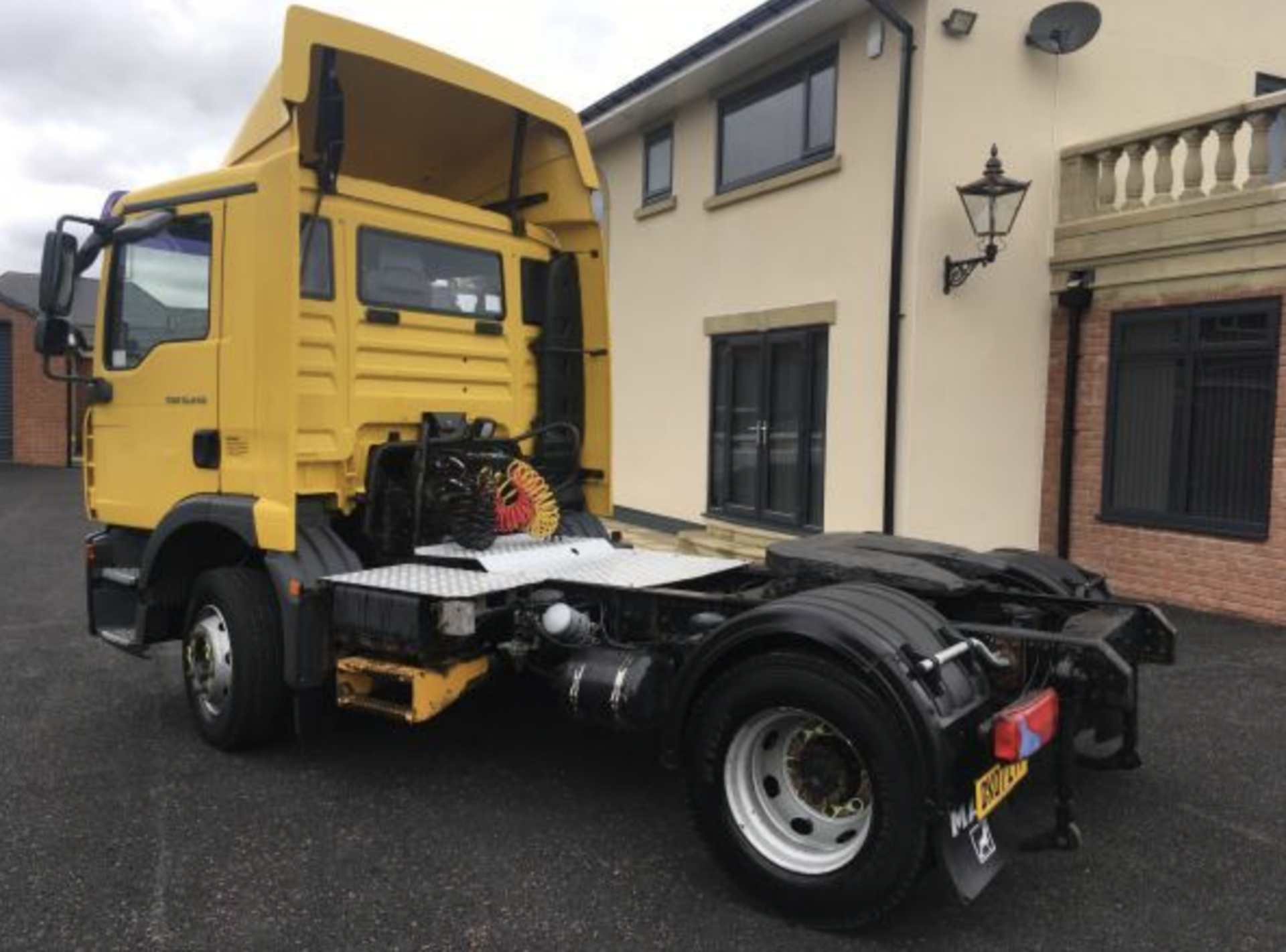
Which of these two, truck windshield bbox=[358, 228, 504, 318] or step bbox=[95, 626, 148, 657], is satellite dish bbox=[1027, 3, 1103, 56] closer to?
truck windshield bbox=[358, 228, 504, 318]

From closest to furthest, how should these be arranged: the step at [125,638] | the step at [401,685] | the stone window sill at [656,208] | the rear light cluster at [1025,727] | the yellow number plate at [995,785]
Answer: the rear light cluster at [1025,727]
the yellow number plate at [995,785]
the step at [401,685]
the step at [125,638]
the stone window sill at [656,208]

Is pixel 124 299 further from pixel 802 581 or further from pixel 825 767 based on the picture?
pixel 825 767

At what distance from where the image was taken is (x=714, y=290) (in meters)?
11.2

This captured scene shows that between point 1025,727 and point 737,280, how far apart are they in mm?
8256

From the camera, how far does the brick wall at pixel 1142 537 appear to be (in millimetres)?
7676

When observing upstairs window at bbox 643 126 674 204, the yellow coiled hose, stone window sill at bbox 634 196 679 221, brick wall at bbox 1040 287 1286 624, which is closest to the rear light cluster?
the yellow coiled hose

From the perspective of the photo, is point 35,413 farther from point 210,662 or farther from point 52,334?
point 210,662

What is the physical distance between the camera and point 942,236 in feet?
28.9

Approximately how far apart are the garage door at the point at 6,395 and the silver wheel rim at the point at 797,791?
1012 inches

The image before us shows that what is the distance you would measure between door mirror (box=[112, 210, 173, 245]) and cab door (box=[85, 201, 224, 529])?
5cm

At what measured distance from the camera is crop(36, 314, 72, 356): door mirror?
511cm

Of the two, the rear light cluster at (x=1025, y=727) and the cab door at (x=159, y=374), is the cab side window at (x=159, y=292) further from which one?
the rear light cluster at (x=1025, y=727)

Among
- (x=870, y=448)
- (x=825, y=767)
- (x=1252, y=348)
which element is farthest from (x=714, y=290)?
Answer: (x=825, y=767)

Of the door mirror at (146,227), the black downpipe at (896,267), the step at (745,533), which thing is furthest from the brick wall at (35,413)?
the door mirror at (146,227)
